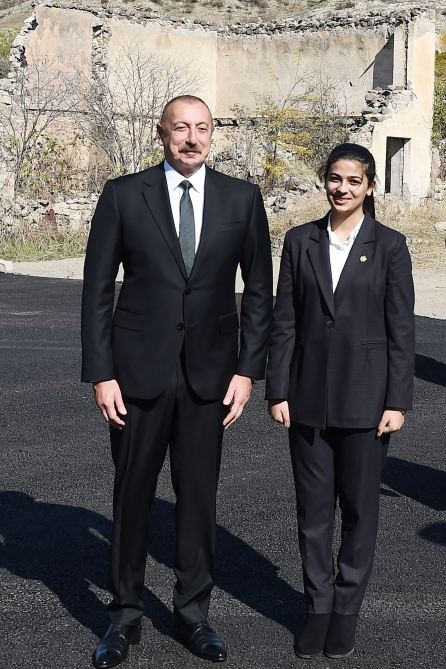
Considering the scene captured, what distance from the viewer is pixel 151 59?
3089 cm

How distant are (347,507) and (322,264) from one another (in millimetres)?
1007

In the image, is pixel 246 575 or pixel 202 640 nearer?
pixel 202 640

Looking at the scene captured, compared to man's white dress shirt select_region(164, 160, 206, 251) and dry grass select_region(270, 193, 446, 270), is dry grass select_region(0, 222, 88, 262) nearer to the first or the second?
dry grass select_region(270, 193, 446, 270)

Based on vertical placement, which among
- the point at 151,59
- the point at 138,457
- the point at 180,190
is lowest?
the point at 138,457

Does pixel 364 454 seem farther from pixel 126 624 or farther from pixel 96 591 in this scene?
pixel 96 591

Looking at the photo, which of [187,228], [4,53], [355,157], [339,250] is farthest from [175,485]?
[4,53]

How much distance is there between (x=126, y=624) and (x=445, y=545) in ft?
6.78

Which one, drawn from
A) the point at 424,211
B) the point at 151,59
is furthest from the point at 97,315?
the point at 151,59

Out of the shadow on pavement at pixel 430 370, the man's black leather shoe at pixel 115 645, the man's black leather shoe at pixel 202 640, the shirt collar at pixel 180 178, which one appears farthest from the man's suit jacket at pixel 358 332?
the shadow on pavement at pixel 430 370

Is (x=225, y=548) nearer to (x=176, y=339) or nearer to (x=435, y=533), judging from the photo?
(x=435, y=533)

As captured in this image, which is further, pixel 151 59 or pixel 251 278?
pixel 151 59

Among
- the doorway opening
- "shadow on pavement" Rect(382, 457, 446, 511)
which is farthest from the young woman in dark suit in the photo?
the doorway opening

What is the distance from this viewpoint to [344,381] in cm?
407

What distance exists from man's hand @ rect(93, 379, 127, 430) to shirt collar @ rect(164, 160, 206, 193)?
0.83 m
